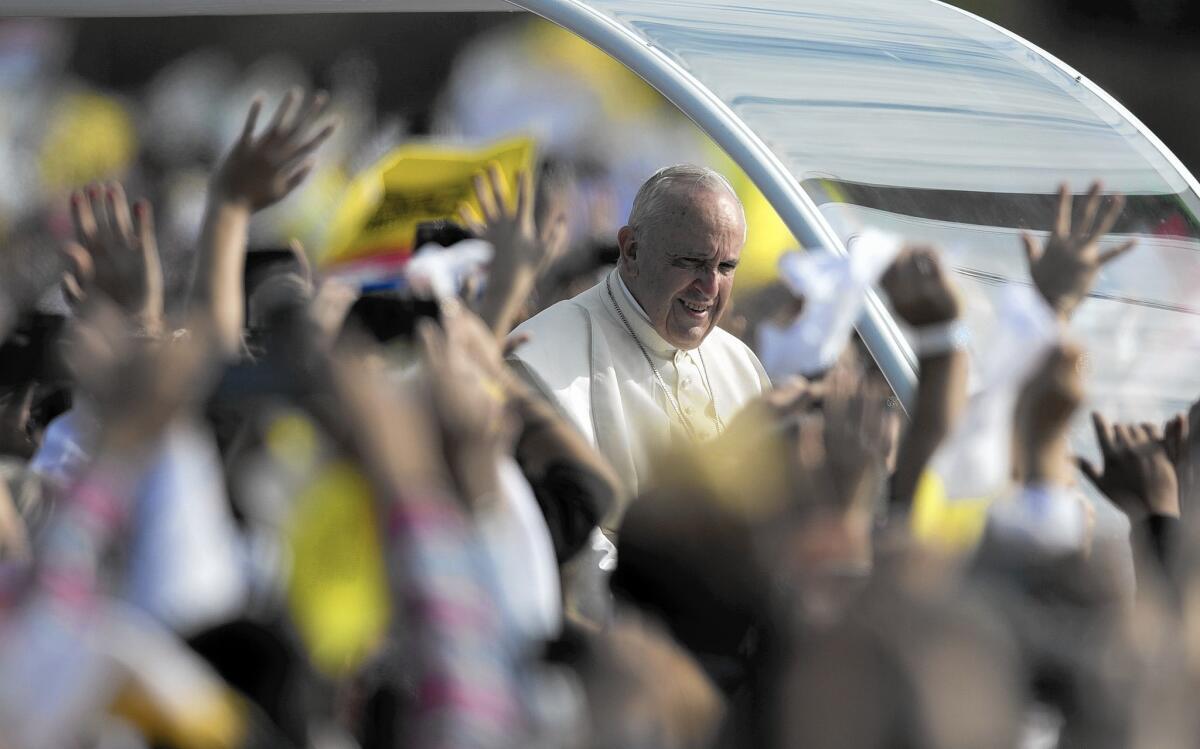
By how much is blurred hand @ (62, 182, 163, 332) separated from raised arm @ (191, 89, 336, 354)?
0.27ft

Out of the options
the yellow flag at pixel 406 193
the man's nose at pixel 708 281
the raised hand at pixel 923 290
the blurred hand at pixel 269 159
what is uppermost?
the blurred hand at pixel 269 159

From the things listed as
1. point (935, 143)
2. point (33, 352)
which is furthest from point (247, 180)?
point (935, 143)

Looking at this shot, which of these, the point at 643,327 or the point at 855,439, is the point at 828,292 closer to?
the point at 855,439

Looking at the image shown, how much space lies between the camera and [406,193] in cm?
340

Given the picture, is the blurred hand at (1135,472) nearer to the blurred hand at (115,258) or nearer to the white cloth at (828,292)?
the white cloth at (828,292)

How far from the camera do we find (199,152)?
356 cm

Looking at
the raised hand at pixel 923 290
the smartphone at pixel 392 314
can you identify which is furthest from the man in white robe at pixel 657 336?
the raised hand at pixel 923 290

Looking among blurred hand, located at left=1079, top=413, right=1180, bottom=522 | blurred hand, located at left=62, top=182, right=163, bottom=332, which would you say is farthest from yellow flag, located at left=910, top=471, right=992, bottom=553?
blurred hand, located at left=62, top=182, right=163, bottom=332

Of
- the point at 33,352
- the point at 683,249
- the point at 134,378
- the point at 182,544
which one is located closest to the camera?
the point at 134,378

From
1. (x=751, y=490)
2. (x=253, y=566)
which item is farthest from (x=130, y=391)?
(x=751, y=490)

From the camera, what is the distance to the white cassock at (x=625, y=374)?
10.7 ft

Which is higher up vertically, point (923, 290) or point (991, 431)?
point (923, 290)

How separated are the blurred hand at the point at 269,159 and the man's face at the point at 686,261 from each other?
4.48 feet

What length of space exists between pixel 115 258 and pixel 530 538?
1.86 ft
